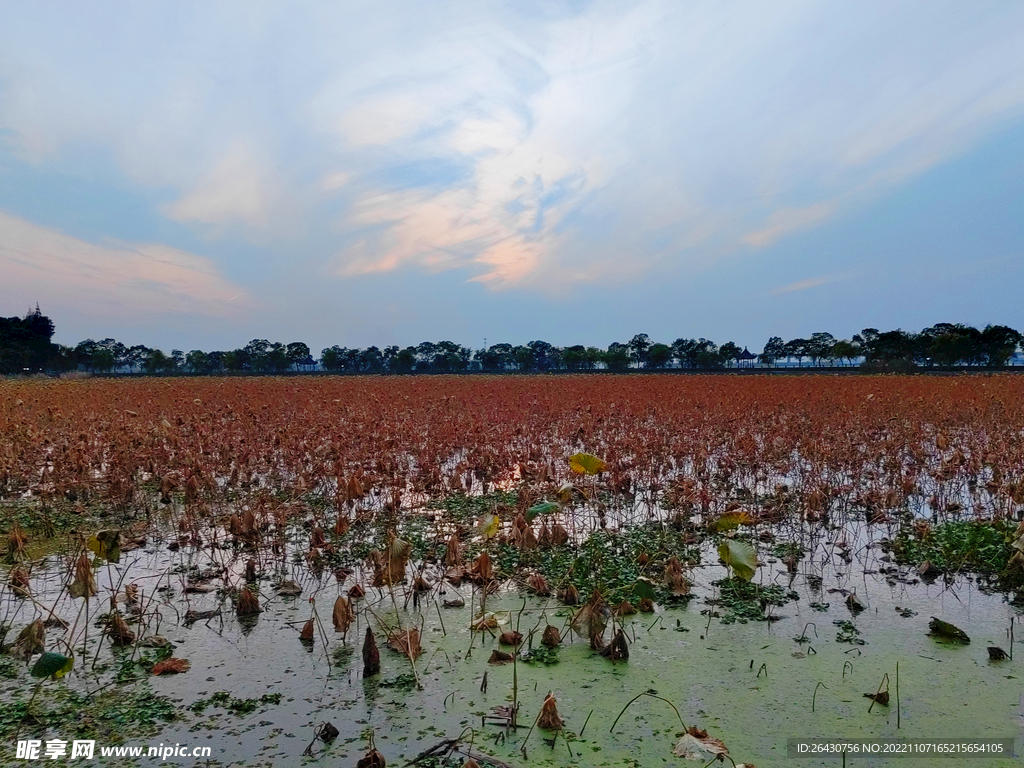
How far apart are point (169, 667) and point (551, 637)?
2074 mm

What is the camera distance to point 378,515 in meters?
6.66

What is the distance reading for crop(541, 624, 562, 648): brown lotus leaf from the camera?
139 inches

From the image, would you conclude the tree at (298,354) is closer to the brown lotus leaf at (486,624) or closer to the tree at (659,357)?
the tree at (659,357)

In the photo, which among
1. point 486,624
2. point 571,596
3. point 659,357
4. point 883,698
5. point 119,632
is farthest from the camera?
point 659,357

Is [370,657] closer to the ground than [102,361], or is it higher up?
closer to the ground

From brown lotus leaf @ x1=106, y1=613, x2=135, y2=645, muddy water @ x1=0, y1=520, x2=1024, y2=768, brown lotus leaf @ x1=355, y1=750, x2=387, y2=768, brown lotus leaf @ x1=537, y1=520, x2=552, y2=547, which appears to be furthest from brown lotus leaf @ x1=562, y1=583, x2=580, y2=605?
brown lotus leaf @ x1=106, y1=613, x2=135, y2=645

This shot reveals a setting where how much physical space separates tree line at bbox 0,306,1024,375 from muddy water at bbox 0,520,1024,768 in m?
55.0

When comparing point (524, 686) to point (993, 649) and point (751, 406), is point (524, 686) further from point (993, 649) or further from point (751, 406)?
point (751, 406)

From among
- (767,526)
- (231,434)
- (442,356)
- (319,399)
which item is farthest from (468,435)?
(442,356)

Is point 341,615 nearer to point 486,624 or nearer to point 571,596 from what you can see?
point 486,624

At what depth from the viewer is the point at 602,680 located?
10.5ft

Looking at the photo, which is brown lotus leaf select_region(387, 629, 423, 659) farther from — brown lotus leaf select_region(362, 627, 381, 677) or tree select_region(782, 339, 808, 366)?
tree select_region(782, 339, 808, 366)

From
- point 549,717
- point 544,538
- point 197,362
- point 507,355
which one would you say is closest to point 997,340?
point 507,355

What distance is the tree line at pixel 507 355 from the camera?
59062 millimetres
